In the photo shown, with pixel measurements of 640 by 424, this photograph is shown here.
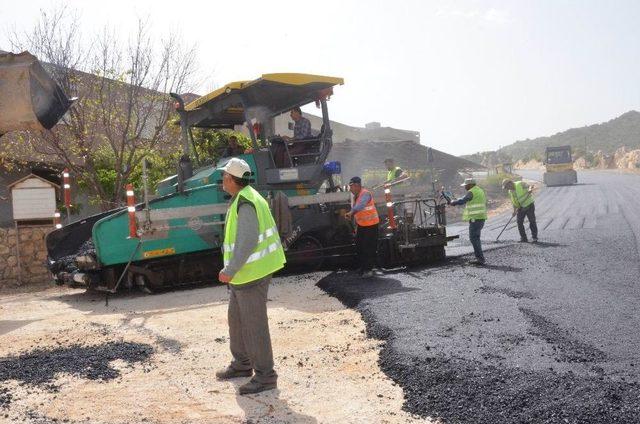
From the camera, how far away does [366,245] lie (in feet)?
27.7

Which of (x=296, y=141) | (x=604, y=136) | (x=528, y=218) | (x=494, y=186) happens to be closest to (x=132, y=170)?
(x=296, y=141)

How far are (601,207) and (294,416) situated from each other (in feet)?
55.5

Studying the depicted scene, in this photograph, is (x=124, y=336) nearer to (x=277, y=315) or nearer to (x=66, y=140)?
(x=277, y=315)

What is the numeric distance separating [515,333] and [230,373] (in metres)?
2.18

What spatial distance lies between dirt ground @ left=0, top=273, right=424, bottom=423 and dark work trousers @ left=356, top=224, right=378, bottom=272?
3.84 ft

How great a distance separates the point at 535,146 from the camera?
112m

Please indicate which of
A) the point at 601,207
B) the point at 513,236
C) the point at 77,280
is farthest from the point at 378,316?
the point at 601,207

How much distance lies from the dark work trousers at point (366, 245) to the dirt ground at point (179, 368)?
117 cm

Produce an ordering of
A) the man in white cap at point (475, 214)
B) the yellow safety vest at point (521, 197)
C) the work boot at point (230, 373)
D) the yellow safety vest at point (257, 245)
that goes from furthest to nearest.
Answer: the yellow safety vest at point (521, 197)
the man in white cap at point (475, 214)
the work boot at point (230, 373)
the yellow safety vest at point (257, 245)

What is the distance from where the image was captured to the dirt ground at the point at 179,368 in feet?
12.2

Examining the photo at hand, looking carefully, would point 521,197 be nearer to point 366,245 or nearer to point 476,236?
point 476,236

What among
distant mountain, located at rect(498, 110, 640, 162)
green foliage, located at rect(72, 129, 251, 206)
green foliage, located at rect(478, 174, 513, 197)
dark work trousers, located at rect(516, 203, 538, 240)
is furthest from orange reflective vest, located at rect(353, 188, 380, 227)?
distant mountain, located at rect(498, 110, 640, 162)

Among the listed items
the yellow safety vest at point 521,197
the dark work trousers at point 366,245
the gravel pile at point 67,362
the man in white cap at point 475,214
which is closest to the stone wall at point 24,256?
the dark work trousers at point 366,245

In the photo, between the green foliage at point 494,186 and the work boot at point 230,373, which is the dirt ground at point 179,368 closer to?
the work boot at point 230,373
